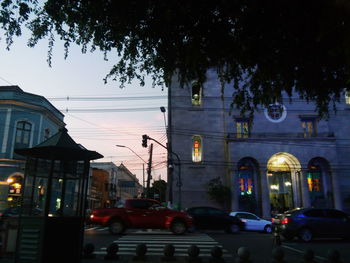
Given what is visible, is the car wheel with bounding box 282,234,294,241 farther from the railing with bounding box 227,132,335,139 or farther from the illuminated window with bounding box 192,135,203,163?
the illuminated window with bounding box 192,135,203,163

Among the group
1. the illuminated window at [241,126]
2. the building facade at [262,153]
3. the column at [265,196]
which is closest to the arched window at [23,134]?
the building facade at [262,153]

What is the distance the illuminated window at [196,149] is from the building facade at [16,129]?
54.1 feet

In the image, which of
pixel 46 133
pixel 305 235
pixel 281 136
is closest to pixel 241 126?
pixel 281 136

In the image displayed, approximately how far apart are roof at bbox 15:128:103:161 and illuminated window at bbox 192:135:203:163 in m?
27.7

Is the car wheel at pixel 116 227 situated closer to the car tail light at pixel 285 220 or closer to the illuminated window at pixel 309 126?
the car tail light at pixel 285 220

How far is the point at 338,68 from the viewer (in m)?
8.17

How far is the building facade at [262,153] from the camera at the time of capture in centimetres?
3297

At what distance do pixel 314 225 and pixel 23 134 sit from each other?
28527 millimetres

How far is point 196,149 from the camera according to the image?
35.8 metres

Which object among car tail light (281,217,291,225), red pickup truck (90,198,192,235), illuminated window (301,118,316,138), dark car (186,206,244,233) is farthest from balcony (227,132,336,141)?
car tail light (281,217,291,225)

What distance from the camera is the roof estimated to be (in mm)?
7453

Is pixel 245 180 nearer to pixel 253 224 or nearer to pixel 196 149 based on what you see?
pixel 196 149

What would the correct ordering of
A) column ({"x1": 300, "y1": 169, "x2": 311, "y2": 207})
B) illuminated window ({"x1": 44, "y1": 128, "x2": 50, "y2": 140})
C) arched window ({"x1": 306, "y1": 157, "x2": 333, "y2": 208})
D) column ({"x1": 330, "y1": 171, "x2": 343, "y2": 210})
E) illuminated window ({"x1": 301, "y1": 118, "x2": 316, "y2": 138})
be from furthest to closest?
illuminated window ({"x1": 301, "y1": 118, "x2": 316, "y2": 138}), illuminated window ({"x1": 44, "y1": 128, "x2": 50, "y2": 140}), arched window ({"x1": 306, "y1": 157, "x2": 333, "y2": 208}), column ({"x1": 300, "y1": 169, "x2": 311, "y2": 207}), column ({"x1": 330, "y1": 171, "x2": 343, "y2": 210})

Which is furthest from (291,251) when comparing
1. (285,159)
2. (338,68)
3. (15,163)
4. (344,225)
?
(15,163)
